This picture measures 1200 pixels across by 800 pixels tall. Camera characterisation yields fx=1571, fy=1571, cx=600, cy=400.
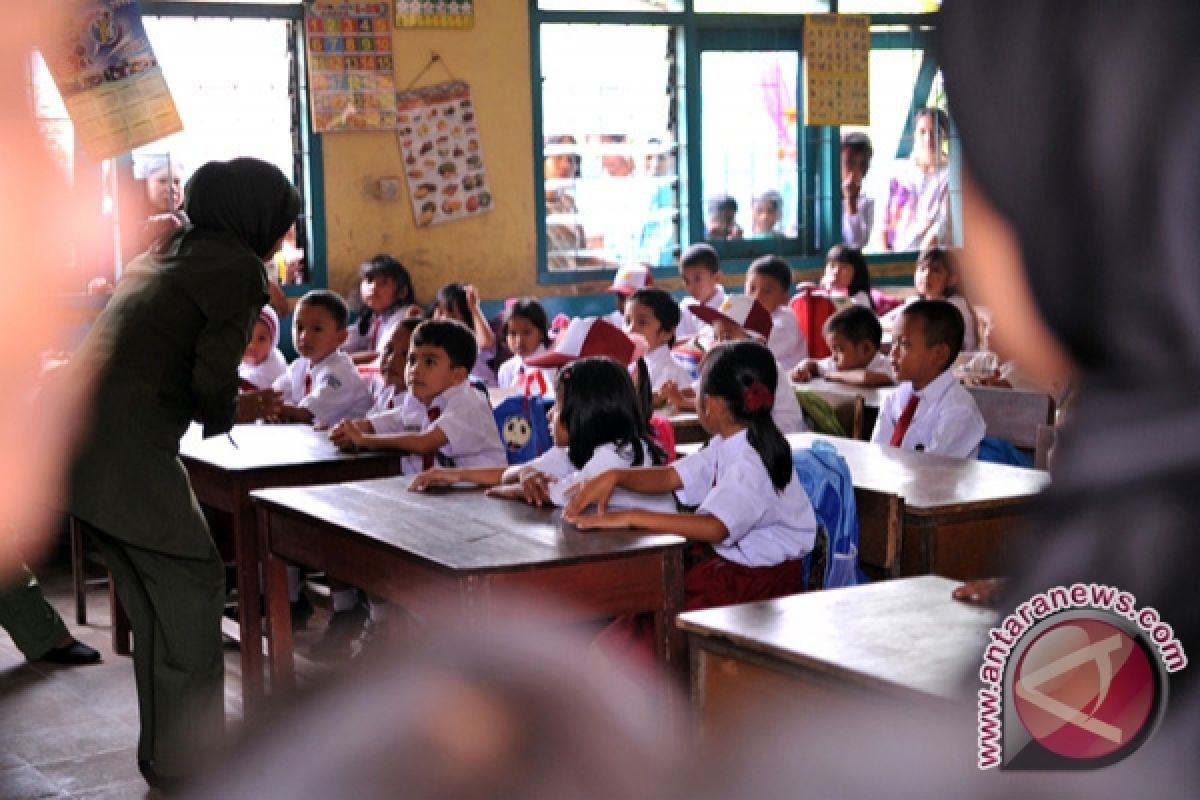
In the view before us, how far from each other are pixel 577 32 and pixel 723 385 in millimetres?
4713

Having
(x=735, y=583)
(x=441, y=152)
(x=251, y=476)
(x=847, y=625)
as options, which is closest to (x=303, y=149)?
(x=441, y=152)

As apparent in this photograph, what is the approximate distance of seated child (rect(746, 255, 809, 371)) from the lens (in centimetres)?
625

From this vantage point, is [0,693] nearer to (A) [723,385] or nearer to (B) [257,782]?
(A) [723,385]

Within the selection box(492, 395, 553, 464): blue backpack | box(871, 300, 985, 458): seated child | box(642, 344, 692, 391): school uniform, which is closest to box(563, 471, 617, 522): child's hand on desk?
box(871, 300, 985, 458): seated child

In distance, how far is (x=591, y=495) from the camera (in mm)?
2883

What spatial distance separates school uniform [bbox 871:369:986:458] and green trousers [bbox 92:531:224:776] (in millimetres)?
1801

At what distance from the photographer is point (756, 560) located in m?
2.96

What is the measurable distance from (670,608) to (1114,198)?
2.31 m

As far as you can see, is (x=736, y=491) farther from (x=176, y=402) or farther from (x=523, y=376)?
(x=523, y=376)

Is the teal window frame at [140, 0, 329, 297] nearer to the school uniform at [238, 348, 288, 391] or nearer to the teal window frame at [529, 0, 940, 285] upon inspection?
the teal window frame at [529, 0, 940, 285]

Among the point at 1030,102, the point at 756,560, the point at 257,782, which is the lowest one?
the point at 756,560

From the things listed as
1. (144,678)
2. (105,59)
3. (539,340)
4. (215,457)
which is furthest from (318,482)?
(105,59)

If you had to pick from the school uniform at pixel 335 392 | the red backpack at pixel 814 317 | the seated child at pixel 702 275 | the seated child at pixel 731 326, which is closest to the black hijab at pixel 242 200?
the school uniform at pixel 335 392

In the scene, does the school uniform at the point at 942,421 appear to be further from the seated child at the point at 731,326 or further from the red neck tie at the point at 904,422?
the seated child at the point at 731,326
